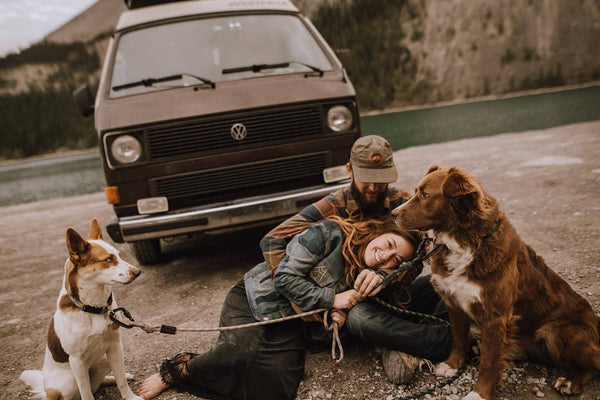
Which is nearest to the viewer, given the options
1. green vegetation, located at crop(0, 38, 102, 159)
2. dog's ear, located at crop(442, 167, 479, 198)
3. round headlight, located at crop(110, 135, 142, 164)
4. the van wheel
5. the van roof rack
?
dog's ear, located at crop(442, 167, 479, 198)

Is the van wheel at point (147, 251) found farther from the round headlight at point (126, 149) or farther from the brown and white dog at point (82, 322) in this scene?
the brown and white dog at point (82, 322)

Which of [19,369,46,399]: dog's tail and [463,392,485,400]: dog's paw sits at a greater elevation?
[19,369,46,399]: dog's tail

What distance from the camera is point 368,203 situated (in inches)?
121

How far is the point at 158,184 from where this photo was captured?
4.03m

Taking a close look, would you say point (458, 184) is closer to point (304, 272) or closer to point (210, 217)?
point (304, 272)

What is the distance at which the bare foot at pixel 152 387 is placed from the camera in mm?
2816

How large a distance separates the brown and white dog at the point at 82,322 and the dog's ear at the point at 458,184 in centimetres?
202

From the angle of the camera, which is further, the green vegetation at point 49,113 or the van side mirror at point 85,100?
the green vegetation at point 49,113

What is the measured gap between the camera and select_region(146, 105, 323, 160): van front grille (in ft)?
13.0

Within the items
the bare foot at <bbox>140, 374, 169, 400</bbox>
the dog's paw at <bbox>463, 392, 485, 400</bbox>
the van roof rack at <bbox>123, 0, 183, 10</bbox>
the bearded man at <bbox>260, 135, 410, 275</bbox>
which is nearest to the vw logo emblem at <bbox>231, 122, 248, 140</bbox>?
the bearded man at <bbox>260, 135, 410, 275</bbox>

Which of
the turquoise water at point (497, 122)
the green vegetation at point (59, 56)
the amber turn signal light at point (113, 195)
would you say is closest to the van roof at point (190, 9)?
the amber turn signal light at point (113, 195)

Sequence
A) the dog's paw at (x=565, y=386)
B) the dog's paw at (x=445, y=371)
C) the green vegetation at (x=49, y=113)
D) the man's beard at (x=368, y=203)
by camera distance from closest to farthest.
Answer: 1. the dog's paw at (x=565, y=386)
2. the dog's paw at (x=445, y=371)
3. the man's beard at (x=368, y=203)
4. the green vegetation at (x=49, y=113)

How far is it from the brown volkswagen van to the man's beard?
44.0 inches

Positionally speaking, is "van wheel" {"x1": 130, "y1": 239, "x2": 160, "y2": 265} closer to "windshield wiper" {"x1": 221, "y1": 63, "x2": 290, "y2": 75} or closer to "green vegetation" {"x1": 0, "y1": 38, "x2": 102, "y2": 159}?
"windshield wiper" {"x1": 221, "y1": 63, "x2": 290, "y2": 75}
